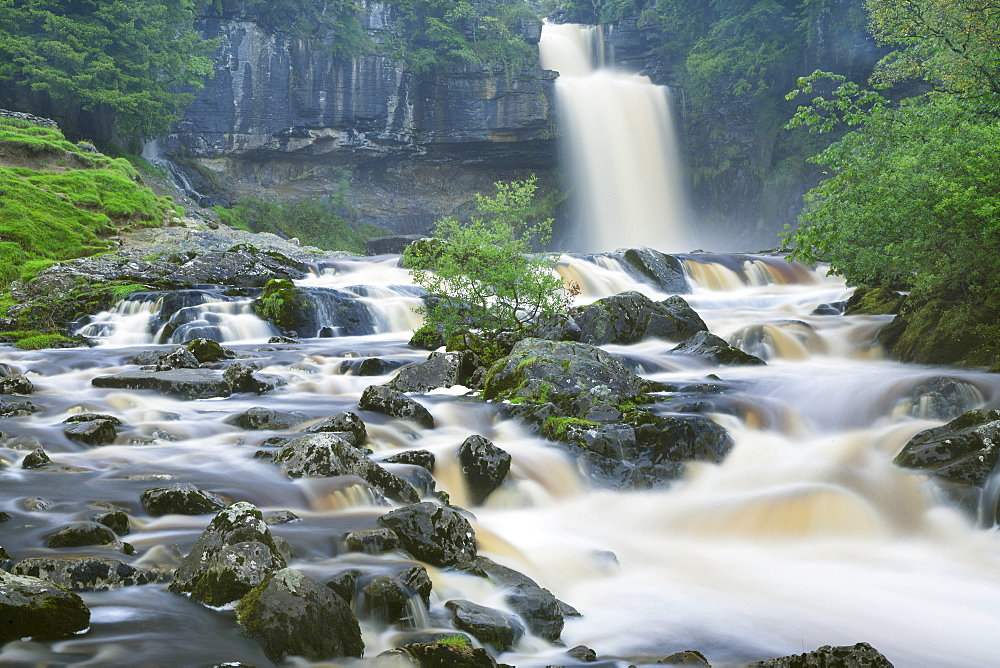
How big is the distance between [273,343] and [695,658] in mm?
12304

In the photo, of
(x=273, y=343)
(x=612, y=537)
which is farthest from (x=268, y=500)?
(x=273, y=343)

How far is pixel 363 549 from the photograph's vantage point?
4.99 m

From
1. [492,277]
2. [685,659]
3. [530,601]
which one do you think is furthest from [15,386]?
[685,659]

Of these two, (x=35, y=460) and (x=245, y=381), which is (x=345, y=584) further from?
(x=245, y=381)

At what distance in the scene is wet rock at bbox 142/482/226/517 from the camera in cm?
544

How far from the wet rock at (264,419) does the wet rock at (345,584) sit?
14.1 feet

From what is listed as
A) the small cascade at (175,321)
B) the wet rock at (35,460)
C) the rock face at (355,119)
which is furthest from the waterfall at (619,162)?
the wet rock at (35,460)

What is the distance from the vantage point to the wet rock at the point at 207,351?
12.6 meters

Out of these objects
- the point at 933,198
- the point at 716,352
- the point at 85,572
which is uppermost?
the point at 933,198

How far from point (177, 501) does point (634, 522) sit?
390 cm

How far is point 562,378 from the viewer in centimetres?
954

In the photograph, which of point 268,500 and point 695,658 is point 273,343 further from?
point 695,658

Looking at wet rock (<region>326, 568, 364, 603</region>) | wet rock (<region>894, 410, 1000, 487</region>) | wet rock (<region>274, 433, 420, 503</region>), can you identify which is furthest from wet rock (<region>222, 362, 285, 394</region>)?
wet rock (<region>894, 410, 1000, 487</region>)

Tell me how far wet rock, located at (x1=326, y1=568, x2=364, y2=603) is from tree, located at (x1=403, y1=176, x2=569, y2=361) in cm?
729
